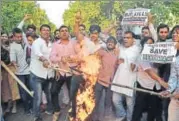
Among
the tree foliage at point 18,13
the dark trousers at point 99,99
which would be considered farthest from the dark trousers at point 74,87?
the tree foliage at point 18,13

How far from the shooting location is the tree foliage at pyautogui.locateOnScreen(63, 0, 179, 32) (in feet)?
21.8

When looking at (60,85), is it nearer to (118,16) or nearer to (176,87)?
(118,16)

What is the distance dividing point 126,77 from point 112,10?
100 centimetres

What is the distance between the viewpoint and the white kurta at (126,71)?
6738 millimetres

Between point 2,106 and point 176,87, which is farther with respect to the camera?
point 2,106

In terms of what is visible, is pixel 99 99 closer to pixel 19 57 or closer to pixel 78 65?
pixel 78 65

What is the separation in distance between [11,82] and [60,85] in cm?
78

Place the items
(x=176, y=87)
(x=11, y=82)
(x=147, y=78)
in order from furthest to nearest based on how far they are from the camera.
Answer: (x=11, y=82)
(x=147, y=78)
(x=176, y=87)

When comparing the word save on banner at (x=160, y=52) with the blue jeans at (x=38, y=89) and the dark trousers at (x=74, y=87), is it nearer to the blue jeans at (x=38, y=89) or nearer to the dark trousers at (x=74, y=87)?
the dark trousers at (x=74, y=87)

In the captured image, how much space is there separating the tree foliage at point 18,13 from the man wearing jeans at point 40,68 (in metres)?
0.11

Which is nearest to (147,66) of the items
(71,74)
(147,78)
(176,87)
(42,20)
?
(147,78)

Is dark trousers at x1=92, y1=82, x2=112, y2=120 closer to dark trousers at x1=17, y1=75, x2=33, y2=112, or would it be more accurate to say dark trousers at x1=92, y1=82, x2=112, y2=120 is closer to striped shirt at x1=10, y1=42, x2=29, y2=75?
dark trousers at x1=17, y1=75, x2=33, y2=112

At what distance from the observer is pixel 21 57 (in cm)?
705

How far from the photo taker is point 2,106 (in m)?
7.02
